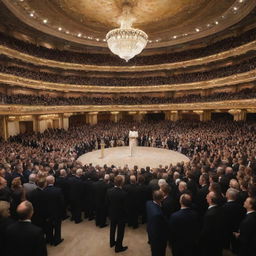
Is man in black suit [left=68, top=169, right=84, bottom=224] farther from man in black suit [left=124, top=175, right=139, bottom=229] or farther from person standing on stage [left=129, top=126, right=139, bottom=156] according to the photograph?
person standing on stage [left=129, top=126, right=139, bottom=156]

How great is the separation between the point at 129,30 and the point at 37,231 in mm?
14927

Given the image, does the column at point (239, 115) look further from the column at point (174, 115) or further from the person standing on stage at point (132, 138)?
the person standing on stage at point (132, 138)

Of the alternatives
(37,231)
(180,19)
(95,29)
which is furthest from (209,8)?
(37,231)

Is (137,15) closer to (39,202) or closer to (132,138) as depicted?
(132,138)

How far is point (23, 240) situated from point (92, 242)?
2573 mm

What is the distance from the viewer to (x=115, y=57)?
36812 millimetres

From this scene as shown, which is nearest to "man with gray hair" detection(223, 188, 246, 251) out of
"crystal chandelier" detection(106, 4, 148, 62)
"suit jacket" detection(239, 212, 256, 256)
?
"suit jacket" detection(239, 212, 256, 256)

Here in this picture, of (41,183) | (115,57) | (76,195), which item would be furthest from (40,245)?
(115,57)

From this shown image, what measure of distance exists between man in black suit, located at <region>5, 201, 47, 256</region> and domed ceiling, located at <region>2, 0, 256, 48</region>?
18.0 m

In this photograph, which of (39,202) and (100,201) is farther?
(100,201)

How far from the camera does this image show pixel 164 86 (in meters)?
32.5

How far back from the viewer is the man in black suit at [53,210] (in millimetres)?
4895

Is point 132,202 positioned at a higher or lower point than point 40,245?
lower

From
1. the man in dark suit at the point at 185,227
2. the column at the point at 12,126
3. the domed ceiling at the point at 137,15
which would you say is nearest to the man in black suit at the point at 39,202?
the man in dark suit at the point at 185,227
